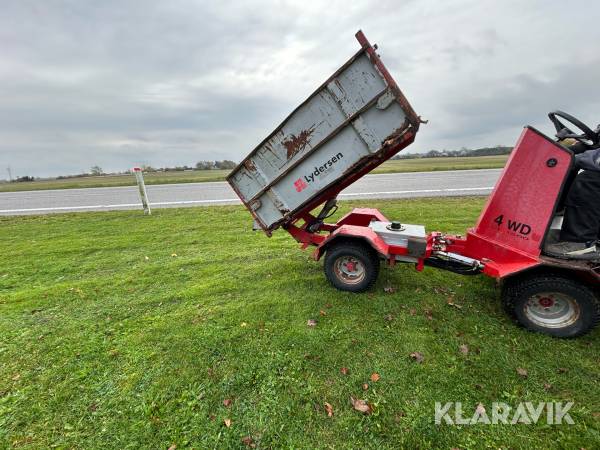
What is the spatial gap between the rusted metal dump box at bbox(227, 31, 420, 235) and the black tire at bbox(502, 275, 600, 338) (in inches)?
81.5

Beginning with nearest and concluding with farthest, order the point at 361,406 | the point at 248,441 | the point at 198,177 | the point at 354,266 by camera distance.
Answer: the point at 248,441 < the point at 361,406 < the point at 354,266 < the point at 198,177

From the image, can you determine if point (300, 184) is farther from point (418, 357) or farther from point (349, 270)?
point (418, 357)

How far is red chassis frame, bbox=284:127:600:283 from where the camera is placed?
2.99 metres

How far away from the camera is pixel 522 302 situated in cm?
317

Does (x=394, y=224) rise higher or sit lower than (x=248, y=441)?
higher

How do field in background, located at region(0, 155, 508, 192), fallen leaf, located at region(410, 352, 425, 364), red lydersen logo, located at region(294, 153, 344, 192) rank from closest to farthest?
fallen leaf, located at region(410, 352, 425, 364) → red lydersen logo, located at region(294, 153, 344, 192) → field in background, located at region(0, 155, 508, 192)

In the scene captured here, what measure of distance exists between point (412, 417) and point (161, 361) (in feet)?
7.90

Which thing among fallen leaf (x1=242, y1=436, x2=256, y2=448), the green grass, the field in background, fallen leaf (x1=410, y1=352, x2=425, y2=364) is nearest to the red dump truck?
the green grass

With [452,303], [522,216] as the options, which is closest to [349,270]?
[452,303]

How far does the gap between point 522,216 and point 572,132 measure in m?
1.14

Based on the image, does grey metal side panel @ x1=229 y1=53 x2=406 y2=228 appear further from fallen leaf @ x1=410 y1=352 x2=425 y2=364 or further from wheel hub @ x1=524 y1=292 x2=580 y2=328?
wheel hub @ x1=524 y1=292 x2=580 y2=328

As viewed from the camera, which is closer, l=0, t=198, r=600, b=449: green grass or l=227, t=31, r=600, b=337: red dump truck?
l=0, t=198, r=600, b=449: green grass

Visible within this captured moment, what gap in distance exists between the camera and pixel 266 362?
9.52ft

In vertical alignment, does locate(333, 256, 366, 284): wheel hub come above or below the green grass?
above
